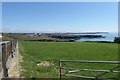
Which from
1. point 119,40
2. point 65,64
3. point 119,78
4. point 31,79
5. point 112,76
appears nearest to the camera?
point 31,79

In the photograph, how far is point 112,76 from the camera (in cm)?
1190

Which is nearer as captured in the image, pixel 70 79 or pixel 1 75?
pixel 1 75

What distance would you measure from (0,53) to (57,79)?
10.1 ft

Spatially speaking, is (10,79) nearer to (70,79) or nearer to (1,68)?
(1,68)

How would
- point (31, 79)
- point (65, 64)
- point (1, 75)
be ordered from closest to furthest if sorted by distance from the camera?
1. point (1, 75)
2. point (31, 79)
3. point (65, 64)

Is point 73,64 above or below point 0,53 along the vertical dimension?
below

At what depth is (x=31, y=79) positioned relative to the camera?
10.4 metres

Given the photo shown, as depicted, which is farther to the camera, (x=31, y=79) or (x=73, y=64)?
(x=73, y=64)

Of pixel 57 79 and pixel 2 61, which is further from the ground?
pixel 2 61

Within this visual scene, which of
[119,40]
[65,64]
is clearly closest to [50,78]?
[65,64]

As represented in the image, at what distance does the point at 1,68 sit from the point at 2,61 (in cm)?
31

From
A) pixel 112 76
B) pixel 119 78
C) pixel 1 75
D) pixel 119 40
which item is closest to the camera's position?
pixel 1 75

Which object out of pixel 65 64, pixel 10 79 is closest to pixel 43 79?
pixel 10 79

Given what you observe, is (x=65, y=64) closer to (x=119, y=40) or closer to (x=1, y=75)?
(x=1, y=75)
